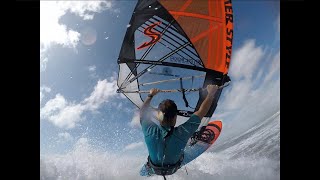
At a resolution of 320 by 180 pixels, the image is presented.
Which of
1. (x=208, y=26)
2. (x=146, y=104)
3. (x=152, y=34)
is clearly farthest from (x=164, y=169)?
(x=208, y=26)

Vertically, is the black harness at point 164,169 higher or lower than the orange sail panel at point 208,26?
lower

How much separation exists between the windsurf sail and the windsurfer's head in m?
0.06

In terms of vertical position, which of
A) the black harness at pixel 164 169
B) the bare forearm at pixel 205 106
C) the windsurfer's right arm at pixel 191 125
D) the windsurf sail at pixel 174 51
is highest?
the windsurf sail at pixel 174 51

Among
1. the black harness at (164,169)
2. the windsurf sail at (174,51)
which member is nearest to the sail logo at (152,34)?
the windsurf sail at (174,51)

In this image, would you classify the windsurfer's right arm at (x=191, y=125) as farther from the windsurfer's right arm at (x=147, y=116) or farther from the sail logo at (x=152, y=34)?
the sail logo at (x=152, y=34)

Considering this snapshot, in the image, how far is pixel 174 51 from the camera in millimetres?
3389

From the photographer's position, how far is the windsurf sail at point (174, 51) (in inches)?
130

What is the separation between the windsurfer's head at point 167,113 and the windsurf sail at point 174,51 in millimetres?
61

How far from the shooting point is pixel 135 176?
3.44 metres

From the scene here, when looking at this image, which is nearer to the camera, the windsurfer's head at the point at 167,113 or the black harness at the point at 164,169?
the windsurfer's head at the point at 167,113

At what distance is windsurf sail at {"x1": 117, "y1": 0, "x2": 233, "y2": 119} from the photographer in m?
3.31

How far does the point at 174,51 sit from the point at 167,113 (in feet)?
2.00
